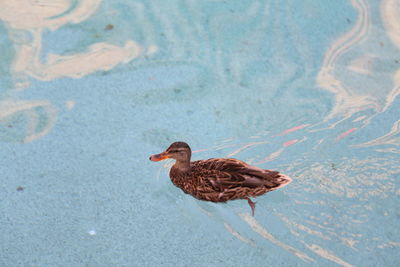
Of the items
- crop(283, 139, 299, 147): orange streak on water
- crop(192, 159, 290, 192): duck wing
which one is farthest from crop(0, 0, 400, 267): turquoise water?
crop(192, 159, 290, 192): duck wing

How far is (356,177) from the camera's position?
3.50m

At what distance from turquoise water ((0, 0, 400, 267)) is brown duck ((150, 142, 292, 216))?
0.29 feet

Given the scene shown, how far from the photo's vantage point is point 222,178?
330cm

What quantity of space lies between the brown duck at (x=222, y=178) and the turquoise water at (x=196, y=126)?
9 centimetres

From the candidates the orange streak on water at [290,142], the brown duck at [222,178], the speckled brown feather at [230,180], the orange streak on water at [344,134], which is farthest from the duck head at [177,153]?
the orange streak on water at [344,134]

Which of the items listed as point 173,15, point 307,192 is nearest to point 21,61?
point 173,15

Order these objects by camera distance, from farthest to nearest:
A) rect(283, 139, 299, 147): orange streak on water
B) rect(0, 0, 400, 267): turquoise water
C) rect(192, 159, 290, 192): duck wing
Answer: rect(283, 139, 299, 147): orange streak on water, rect(192, 159, 290, 192): duck wing, rect(0, 0, 400, 267): turquoise water

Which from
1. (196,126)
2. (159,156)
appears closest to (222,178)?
(159,156)

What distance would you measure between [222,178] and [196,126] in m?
0.73

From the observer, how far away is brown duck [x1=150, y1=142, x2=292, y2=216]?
330cm

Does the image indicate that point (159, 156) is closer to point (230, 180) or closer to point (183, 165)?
point (183, 165)

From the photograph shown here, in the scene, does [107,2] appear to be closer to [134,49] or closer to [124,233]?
[134,49]

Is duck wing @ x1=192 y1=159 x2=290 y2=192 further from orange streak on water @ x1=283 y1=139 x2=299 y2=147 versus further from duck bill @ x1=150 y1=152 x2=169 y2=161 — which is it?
orange streak on water @ x1=283 y1=139 x2=299 y2=147

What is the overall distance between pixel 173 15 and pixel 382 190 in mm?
2816
